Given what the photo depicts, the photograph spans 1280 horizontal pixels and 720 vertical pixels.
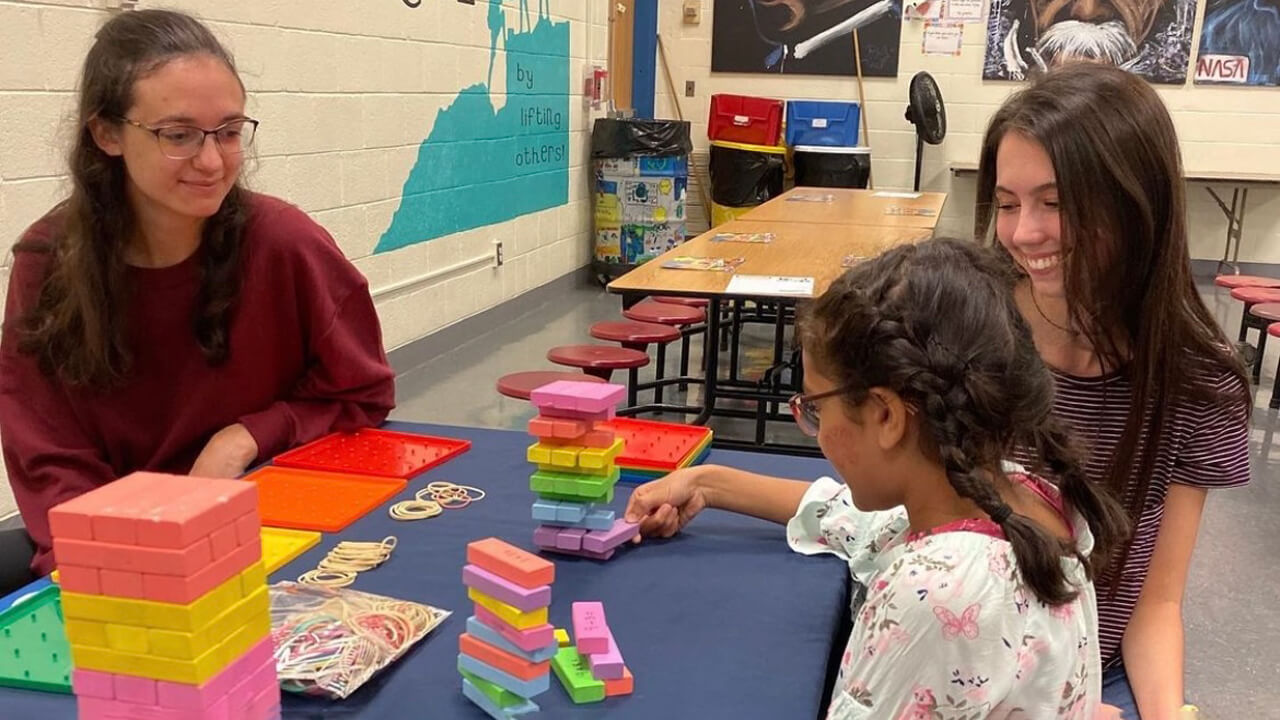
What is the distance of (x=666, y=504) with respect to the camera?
1.43m

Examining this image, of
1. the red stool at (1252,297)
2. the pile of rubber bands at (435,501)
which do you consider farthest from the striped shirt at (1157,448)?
the red stool at (1252,297)

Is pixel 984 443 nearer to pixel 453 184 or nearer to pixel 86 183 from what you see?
pixel 86 183

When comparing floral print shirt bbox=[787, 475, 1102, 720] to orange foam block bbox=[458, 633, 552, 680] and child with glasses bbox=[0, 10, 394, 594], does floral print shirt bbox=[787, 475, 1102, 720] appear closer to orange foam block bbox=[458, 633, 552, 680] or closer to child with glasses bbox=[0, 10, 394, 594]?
orange foam block bbox=[458, 633, 552, 680]

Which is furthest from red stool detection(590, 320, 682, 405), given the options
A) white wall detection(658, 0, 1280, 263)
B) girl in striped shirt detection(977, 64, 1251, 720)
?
white wall detection(658, 0, 1280, 263)

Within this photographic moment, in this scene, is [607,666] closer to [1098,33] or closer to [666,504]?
[666,504]

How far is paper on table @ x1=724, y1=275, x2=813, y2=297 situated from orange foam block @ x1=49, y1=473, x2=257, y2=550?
6.96ft

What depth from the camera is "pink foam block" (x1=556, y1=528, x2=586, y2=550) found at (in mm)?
1339

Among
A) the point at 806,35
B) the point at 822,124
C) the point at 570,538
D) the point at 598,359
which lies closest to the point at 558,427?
the point at 570,538

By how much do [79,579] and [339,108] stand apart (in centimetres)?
331

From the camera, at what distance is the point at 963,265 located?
100cm

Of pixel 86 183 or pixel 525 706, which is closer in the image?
pixel 525 706

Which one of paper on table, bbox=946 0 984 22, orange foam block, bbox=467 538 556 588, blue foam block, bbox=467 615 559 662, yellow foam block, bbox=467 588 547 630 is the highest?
paper on table, bbox=946 0 984 22

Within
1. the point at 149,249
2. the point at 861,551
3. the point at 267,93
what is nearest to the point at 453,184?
the point at 267,93

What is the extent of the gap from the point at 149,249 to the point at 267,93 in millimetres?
1918
